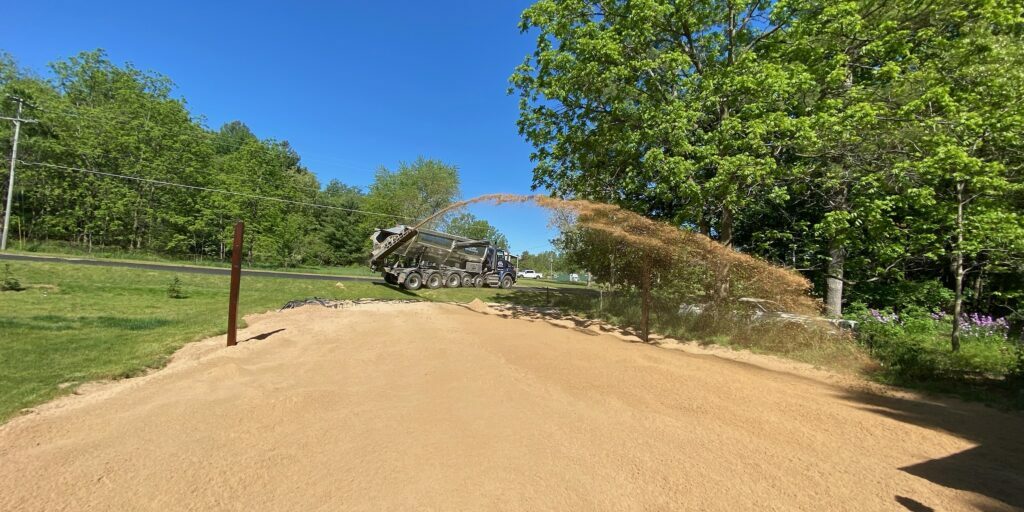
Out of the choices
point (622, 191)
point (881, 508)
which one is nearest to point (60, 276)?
point (622, 191)

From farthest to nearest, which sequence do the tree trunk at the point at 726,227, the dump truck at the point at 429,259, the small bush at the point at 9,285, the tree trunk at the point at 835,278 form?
the dump truck at the point at 429,259
the small bush at the point at 9,285
the tree trunk at the point at 835,278
the tree trunk at the point at 726,227

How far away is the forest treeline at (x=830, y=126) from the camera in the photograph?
8430mm

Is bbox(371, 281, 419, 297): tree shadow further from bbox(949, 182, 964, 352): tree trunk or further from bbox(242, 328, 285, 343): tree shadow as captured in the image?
bbox(949, 182, 964, 352): tree trunk

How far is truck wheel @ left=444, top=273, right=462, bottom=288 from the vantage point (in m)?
21.3

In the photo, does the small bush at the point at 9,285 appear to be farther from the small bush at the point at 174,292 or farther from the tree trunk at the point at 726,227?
the tree trunk at the point at 726,227

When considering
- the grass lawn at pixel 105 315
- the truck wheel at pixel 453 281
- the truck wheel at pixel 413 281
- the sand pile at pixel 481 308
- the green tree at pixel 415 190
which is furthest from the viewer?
the green tree at pixel 415 190

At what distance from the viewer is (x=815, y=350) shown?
835cm

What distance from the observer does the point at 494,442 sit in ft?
13.0

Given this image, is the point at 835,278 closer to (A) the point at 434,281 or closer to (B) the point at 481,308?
(B) the point at 481,308

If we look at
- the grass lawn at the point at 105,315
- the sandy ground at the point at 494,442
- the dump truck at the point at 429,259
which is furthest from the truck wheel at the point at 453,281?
the sandy ground at the point at 494,442

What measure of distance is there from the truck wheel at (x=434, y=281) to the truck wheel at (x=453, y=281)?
48 cm

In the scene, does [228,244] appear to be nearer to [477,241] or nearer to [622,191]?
[477,241]

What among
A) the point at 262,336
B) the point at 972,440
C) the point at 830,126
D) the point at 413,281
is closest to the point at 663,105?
the point at 830,126

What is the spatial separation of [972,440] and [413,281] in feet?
59.2
